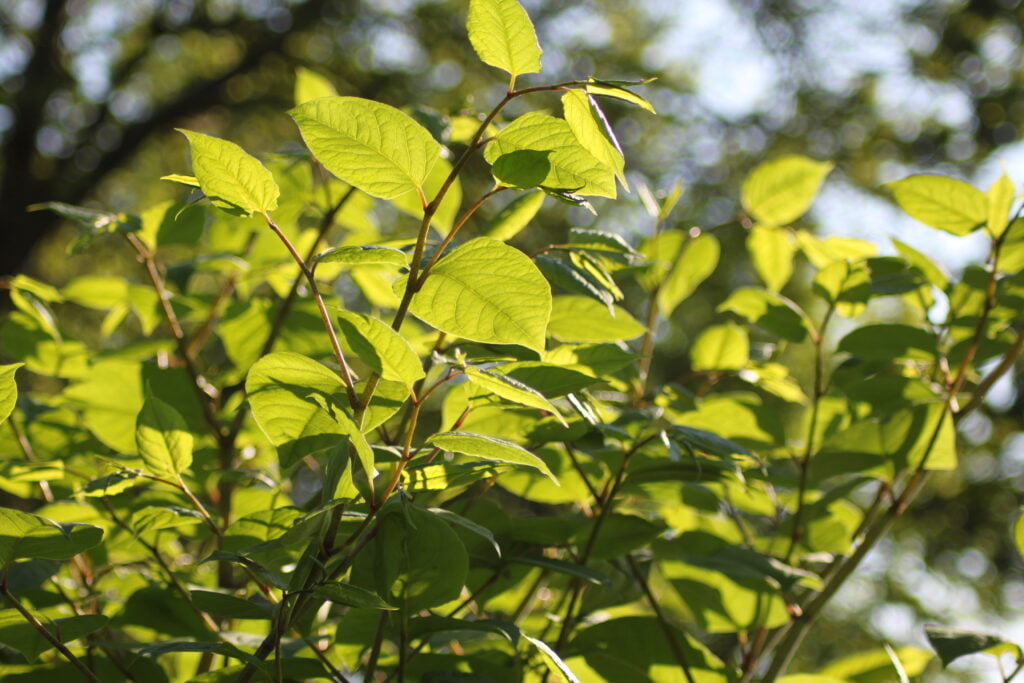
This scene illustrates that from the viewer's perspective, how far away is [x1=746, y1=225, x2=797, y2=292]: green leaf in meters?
0.82

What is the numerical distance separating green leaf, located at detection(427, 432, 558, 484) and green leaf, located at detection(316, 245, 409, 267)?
0.29 feet

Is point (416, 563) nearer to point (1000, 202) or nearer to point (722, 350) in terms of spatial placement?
point (722, 350)

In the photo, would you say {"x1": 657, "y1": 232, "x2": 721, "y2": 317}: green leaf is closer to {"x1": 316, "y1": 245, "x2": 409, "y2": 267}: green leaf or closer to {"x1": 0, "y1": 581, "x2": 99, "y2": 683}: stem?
{"x1": 316, "y1": 245, "x2": 409, "y2": 267}: green leaf

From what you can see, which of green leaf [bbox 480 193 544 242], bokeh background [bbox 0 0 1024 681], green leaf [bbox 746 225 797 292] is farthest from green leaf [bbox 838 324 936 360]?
bokeh background [bbox 0 0 1024 681]

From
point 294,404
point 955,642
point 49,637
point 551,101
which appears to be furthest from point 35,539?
point 551,101

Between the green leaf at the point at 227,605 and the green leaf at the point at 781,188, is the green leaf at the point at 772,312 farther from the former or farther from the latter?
the green leaf at the point at 227,605

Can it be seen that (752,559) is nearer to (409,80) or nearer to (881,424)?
(881,424)

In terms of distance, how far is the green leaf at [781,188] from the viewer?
2.60 ft

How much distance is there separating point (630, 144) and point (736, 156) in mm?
725

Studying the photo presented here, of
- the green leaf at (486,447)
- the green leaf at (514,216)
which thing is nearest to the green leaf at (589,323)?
the green leaf at (514,216)

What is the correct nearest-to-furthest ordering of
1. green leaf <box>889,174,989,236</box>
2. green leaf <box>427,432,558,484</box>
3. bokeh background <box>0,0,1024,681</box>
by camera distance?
green leaf <box>427,432,558,484</box>, green leaf <box>889,174,989,236</box>, bokeh background <box>0,0,1024,681</box>

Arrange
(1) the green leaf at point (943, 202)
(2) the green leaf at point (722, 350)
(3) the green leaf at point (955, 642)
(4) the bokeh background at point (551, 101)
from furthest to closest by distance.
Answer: (4) the bokeh background at point (551, 101)
(2) the green leaf at point (722, 350)
(1) the green leaf at point (943, 202)
(3) the green leaf at point (955, 642)

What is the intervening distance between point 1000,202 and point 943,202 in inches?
1.5

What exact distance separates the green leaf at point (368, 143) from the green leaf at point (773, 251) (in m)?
0.47
